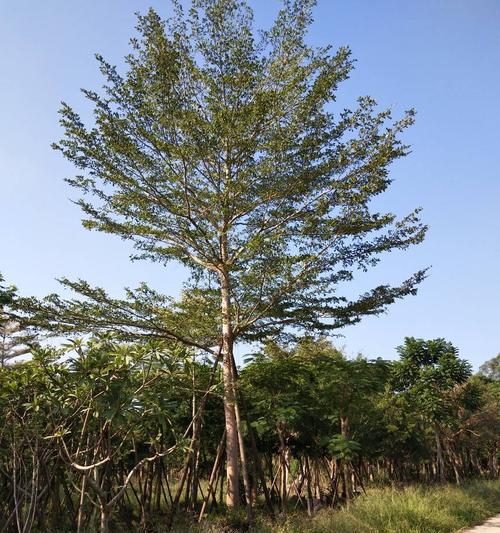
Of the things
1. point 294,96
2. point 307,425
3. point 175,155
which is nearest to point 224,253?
point 175,155

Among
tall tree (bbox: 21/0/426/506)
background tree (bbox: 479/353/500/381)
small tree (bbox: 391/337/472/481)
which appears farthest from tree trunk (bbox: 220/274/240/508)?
background tree (bbox: 479/353/500/381)

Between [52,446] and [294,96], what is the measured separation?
33.8ft

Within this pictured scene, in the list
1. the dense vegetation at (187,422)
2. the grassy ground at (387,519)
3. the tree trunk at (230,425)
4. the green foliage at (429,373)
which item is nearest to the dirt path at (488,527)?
the grassy ground at (387,519)

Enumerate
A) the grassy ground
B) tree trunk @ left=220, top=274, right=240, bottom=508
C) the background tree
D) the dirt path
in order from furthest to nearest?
the background tree < tree trunk @ left=220, top=274, right=240, bottom=508 < the dirt path < the grassy ground

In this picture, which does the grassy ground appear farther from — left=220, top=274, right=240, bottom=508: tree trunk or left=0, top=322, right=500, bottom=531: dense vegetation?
left=0, top=322, right=500, bottom=531: dense vegetation

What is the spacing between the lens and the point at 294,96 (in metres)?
13.6

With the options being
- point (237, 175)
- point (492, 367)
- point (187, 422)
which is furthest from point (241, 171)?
point (492, 367)

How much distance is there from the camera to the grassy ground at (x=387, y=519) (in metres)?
10.2

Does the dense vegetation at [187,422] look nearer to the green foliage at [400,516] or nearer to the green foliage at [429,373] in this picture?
the green foliage at [429,373]

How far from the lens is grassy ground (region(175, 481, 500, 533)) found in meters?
10.2

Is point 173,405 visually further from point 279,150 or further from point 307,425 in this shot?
point 307,425

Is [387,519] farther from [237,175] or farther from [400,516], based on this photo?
[237,175]

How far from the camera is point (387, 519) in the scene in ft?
35.0

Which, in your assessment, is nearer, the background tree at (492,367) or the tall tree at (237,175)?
the tall tree at (237,175)
